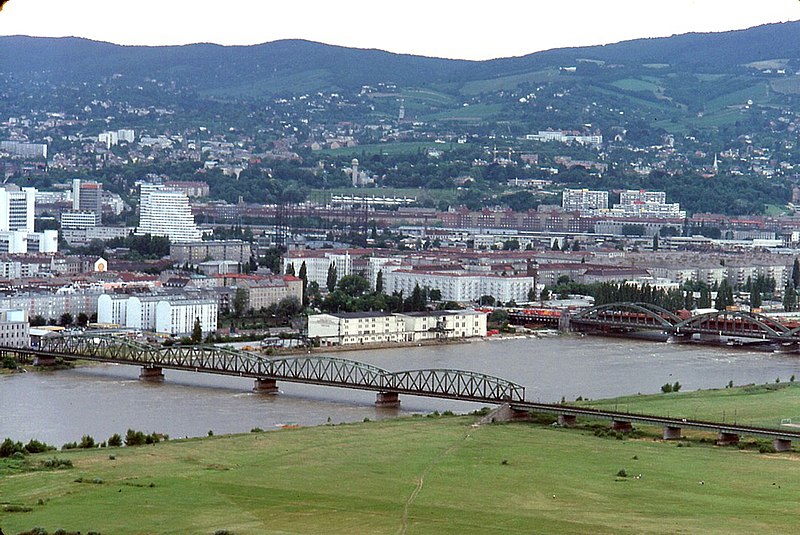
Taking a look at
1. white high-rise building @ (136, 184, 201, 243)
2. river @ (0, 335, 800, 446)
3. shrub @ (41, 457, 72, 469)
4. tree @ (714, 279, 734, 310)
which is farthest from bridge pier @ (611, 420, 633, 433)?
white high-rise building @ (136, 184, 201, 243)

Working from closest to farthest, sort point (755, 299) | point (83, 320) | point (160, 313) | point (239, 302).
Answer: point (160, 313) < point (83, 320) < point (239, 302) < point (755, 299)

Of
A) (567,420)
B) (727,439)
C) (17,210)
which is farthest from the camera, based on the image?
(17,210)

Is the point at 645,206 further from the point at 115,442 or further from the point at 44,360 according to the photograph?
the point at 115,442

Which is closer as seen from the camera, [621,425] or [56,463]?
[56,463]

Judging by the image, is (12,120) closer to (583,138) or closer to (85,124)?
(85,124)

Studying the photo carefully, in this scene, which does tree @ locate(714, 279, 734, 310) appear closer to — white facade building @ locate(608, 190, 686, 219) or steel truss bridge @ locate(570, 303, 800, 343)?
steel truss bridge @ locate(570, 303, 800, 343)

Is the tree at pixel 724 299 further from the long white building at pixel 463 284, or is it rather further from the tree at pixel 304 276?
A: the tree at pixel 304 276

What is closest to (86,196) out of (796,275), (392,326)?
(796,275)

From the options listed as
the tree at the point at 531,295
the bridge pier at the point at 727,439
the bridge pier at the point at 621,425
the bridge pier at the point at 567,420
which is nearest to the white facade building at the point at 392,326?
the tree at the point at 531,295
